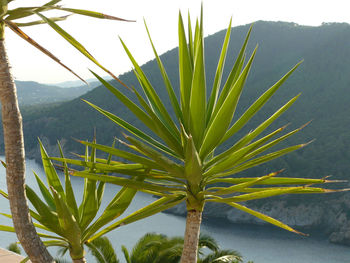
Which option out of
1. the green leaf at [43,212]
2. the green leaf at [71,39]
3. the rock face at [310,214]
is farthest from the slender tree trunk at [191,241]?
the rock face at [310,214]

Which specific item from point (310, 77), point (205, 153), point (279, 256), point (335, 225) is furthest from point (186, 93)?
point (310, 77)

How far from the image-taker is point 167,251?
4852 millimetres

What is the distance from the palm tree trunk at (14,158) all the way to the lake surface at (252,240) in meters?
30.3

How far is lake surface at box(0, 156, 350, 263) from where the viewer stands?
3269cm

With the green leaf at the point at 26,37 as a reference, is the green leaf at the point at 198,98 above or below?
below

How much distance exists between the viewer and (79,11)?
1.88m

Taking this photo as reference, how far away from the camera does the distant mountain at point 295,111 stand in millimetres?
38500

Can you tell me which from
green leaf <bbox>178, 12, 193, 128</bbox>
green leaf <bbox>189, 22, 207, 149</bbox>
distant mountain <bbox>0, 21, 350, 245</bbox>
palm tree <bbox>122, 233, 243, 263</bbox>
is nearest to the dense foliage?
distant mountain <bbox>0, 21, 350, 245</bbox>

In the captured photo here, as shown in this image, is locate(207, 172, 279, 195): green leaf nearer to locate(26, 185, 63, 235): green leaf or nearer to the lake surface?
locate(26, 185, 63, 235): green leaf

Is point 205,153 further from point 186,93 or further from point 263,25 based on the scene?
point 263,25

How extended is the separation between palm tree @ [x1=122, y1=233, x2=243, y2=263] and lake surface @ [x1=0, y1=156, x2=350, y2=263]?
2694cm

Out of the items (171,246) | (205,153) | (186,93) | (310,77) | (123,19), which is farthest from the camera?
(310,77)

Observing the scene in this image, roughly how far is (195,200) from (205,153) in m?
0.23

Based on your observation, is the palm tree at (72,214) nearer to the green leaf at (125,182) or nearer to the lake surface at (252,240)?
the green leaf at (125,182)
